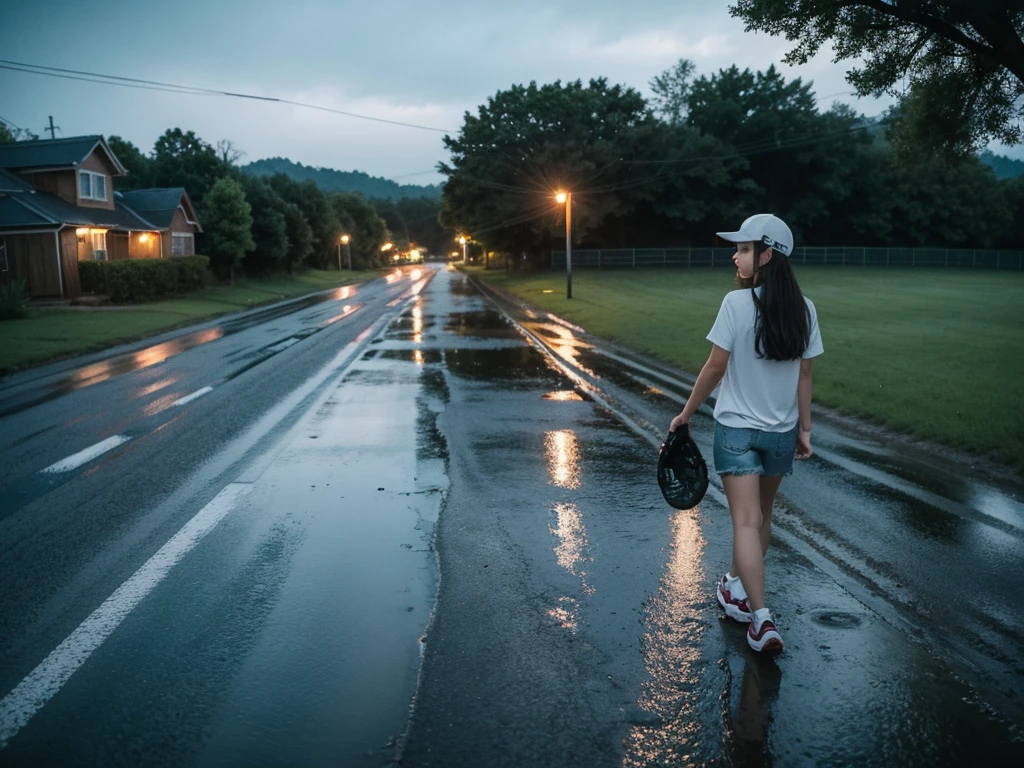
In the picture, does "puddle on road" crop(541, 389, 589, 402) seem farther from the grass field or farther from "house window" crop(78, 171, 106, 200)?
"house window" crop(78, 171, 106, 200)

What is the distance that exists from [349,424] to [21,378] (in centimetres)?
817

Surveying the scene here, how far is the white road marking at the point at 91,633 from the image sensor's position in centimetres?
346

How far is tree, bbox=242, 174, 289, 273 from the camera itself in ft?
186

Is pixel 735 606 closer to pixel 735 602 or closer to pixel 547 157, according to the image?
pixel 735 602

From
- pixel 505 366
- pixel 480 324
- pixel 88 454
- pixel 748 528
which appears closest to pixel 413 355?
pixel 505 366

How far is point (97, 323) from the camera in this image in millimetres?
24125

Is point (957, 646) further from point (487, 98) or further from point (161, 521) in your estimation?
point (487, 98)

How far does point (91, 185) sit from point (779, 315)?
42813 millimetres

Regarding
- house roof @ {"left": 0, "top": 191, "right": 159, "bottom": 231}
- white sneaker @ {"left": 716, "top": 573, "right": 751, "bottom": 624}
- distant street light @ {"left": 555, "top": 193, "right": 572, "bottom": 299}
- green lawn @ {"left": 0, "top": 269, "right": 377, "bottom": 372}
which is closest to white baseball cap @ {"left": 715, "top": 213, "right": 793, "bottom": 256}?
white sneaker @ {"left": 716, "top": 573, "right": 751, "bottom": 624}

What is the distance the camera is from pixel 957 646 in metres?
4.10

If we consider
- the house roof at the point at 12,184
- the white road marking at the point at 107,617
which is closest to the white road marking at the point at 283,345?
the white road marking at the point at 107,617

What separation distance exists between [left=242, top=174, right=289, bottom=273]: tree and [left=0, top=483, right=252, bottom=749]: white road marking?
5296 cm

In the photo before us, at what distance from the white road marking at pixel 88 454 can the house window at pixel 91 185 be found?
34655 millimetres

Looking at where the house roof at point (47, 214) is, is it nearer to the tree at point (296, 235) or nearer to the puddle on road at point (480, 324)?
the puddle on road at point (480, 324)
